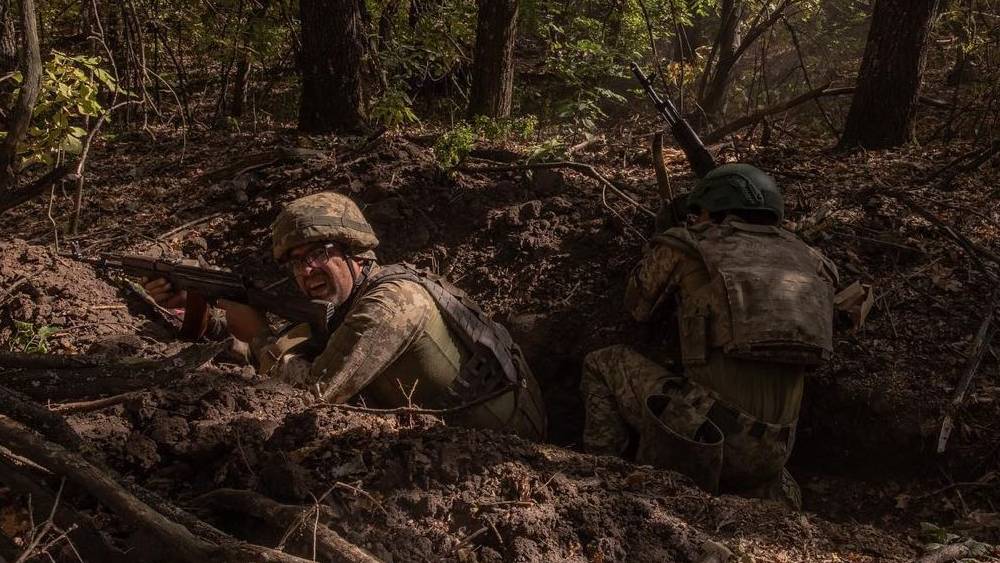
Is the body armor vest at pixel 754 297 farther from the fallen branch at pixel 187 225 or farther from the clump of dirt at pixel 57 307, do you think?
the fallen branch at pixel 187 225

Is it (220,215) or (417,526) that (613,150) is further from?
(417,526)

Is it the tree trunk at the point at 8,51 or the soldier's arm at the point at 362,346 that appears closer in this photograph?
the soldier's arm at the point at 362,346

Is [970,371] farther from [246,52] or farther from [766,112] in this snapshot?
[246,52]

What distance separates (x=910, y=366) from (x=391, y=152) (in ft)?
13.2

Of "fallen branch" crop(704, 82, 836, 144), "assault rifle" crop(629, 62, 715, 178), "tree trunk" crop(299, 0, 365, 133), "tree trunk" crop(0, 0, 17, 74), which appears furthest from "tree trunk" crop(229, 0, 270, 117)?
"fallen branch" crop(704, 82, 836, 144)

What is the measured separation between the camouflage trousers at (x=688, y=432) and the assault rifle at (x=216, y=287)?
1810 millimetres

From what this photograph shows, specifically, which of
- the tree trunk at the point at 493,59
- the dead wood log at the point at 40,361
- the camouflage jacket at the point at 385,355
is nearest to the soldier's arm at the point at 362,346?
the camouflage jacket at the point at 385,355

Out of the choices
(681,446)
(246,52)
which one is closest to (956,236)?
(681,446)

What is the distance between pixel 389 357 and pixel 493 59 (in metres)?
4.47

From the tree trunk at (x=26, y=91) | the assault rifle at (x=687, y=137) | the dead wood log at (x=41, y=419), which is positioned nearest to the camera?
the dead wood log at (x=41, y=419)

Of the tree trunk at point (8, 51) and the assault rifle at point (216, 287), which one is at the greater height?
the tree trunk at point (8, 51)

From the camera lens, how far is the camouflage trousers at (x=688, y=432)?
3674 mm

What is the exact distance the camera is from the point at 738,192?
436cm

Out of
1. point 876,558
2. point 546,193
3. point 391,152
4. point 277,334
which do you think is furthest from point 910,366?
point 391,152
